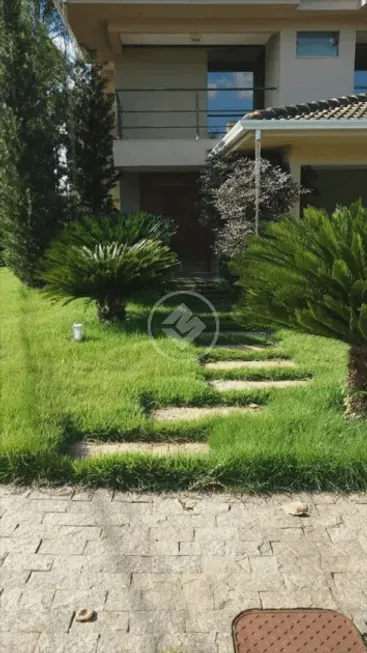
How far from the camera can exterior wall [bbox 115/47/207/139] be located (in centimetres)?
1401

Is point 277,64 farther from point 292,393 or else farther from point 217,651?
point 217,651

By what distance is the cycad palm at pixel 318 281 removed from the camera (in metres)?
4.07

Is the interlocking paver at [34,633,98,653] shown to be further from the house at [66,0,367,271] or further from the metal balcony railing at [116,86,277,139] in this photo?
the metal balcony railing at [116,86,277,139]

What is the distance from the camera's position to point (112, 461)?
380 centimetres

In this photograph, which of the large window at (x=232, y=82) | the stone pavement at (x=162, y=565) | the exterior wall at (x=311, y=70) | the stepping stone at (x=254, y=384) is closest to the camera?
the stone pavement at (x=162, y=565)

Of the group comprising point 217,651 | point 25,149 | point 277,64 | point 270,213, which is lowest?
point 217,651

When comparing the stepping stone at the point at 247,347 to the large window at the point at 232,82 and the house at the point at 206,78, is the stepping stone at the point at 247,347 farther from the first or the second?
the large window at the point at 232,82

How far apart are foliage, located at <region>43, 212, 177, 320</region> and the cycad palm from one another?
9.07 feet

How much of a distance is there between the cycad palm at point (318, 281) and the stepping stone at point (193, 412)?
2.76 feet

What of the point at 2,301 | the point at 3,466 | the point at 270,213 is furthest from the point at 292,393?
the point at 2,301

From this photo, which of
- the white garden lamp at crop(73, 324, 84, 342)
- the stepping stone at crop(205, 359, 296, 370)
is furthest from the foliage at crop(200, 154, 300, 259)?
the white garden lamp at crop(73, 324, 84, 342)

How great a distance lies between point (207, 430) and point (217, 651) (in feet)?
7.17

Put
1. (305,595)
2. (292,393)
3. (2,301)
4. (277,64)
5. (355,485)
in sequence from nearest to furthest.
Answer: (305,595) → (355,485) → (292,393) → (2,301) → (277,64)

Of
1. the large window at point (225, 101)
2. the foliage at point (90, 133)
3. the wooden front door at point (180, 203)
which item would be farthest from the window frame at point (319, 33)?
the foliage at point (90, 133)
